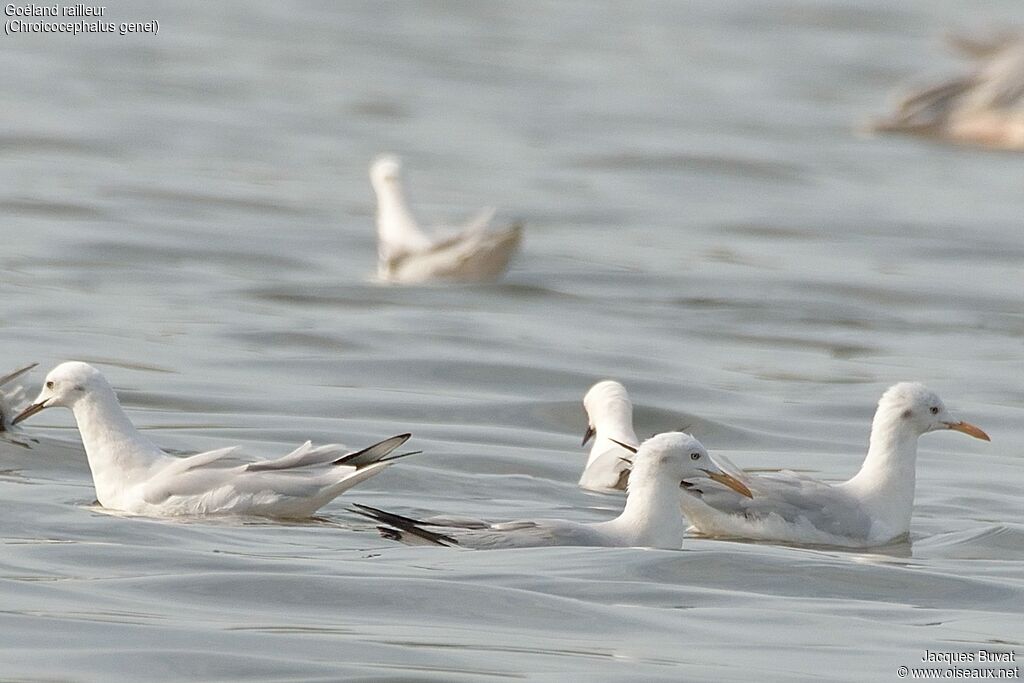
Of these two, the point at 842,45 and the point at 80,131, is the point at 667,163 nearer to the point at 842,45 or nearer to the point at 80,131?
the point at 80,131

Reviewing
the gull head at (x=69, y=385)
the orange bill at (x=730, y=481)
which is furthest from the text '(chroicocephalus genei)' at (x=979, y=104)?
the gull head at (x=69, y=385)

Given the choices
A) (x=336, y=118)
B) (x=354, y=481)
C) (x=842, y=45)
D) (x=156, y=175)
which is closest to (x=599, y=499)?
(x=354, y=481)

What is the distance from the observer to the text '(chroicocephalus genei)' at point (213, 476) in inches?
363

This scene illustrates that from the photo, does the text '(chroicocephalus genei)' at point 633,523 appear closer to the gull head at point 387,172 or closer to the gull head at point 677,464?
the gull head at point 677,464

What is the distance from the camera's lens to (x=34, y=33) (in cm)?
3216

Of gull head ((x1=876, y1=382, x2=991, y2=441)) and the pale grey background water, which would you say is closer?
the pale grey background water

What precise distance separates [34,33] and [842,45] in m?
12.7

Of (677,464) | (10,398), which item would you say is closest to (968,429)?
(677,464)

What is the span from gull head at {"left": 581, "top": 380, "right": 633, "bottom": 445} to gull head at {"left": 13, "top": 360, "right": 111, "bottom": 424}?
2.60 m

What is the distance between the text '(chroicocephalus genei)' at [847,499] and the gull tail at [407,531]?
1387mm

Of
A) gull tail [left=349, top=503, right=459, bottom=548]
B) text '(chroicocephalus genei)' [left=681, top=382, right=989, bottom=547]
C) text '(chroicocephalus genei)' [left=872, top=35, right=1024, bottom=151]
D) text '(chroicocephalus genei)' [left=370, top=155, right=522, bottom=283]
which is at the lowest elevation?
gull tail [left=349, top=503, right=459, bottom=548]

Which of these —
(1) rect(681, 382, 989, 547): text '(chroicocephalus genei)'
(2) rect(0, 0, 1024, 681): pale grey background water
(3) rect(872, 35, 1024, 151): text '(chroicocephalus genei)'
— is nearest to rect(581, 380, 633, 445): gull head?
(2) rect(0, 0, 1024, 681): pale grey background water

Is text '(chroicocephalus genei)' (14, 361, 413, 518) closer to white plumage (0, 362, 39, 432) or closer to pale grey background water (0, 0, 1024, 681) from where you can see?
pale grey background water (0, 0, 1024, 681)

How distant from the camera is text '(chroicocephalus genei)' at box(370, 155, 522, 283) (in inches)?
674
